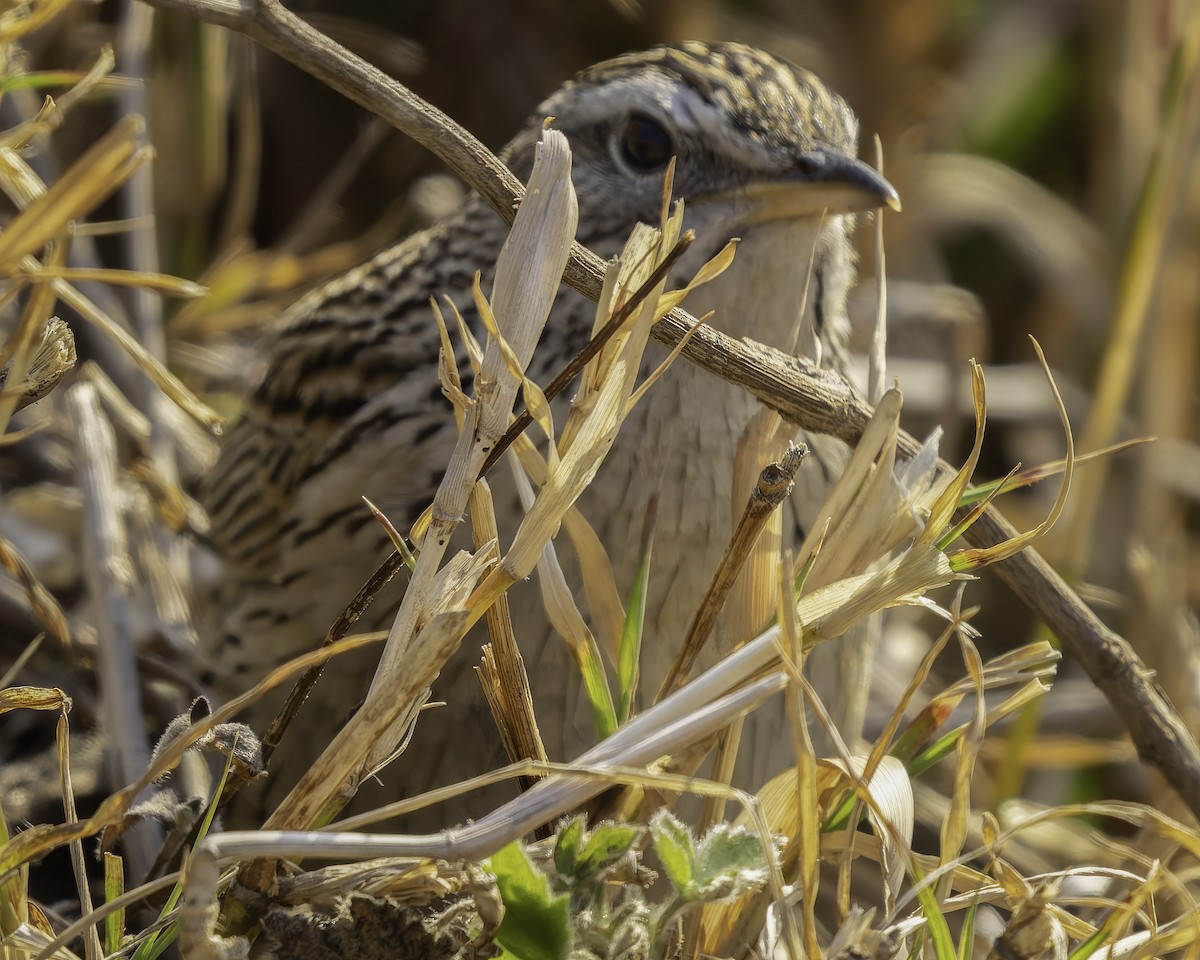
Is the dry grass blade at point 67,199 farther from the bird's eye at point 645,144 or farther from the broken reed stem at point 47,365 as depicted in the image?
the bird's eye at point 645,144

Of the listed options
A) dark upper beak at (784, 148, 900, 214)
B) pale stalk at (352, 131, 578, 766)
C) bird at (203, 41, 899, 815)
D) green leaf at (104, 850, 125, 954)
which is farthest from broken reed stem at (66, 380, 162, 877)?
dark upper beak at (784, 148, 900, 214)

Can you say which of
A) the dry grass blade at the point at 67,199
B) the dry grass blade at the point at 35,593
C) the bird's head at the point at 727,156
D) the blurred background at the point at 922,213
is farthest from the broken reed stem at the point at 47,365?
the blurred background at the point at 922,213

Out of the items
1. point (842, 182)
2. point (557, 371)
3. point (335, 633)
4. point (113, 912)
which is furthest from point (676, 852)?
point (842, 182)

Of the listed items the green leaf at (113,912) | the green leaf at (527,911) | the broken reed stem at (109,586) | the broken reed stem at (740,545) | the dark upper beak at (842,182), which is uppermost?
the dark upper beak at (842,182)

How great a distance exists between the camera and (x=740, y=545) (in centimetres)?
179

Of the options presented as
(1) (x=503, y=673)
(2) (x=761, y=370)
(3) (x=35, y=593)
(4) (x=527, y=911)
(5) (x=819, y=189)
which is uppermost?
(5) (x=819, y=189)

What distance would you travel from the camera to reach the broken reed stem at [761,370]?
5.90ft

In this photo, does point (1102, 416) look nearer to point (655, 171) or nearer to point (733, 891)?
point (655, 171)

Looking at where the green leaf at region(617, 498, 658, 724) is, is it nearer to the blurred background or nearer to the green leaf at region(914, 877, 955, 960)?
the green leaf at region(914, 877, 955, 960)

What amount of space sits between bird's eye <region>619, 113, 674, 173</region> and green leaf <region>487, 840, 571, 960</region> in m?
1.42

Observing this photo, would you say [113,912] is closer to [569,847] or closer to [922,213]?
[569,847]

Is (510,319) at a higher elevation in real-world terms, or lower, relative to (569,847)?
higher

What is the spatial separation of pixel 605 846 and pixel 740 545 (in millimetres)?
373

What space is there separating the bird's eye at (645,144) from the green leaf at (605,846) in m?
1.38
